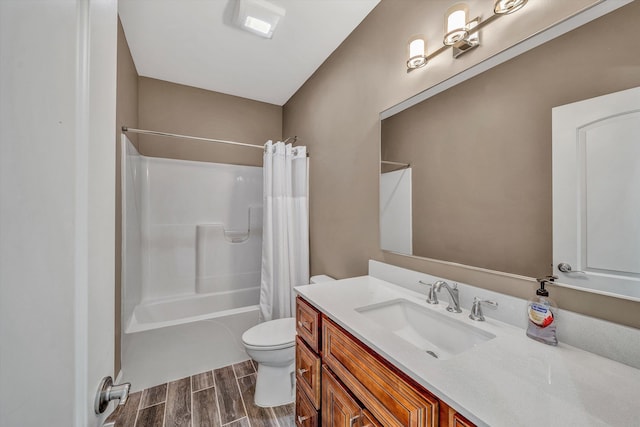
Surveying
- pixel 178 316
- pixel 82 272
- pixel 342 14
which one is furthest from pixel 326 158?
pixel 178 316

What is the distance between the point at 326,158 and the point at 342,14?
100 centimetres

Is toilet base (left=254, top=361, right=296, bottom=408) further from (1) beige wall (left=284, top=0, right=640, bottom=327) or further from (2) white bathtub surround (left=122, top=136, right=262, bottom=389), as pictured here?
(1) beige wall (left=284, top=0, right=640, bottom=327)

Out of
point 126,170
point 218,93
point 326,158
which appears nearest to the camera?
point 126,170

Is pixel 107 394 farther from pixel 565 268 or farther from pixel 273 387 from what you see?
pixel 273 387

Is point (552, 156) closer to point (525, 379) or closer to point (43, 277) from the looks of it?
point (525, 379)

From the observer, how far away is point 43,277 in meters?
0.32

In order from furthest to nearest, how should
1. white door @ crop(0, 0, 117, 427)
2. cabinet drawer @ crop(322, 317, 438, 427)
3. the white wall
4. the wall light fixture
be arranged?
the white wall → the wall light fixture → cabinet drawer @ crop(322, 317, 438, 427) → white door @ crop(0, 0, 117, 427)

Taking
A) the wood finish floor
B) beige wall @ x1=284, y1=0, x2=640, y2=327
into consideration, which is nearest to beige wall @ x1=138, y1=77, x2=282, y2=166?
beige wall @ x1=284, y1=0, x2=640, y2=327

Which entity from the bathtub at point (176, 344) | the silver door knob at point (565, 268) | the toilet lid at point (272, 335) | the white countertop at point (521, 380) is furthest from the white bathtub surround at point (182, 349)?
the silver door knob at point (565, 268)

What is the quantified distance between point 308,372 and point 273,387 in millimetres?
656

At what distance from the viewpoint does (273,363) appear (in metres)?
1.64

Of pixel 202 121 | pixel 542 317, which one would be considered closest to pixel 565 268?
pixel 542 317

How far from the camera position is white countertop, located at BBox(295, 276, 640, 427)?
532 mm

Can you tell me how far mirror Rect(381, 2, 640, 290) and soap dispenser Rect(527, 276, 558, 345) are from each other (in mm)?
103
